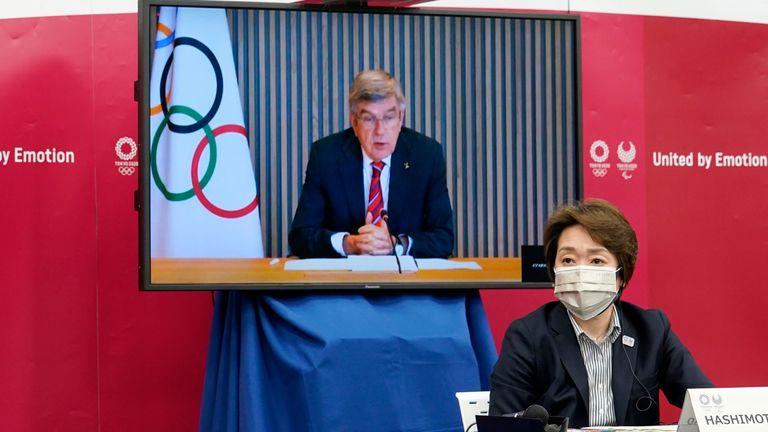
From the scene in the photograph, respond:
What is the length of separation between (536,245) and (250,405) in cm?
131

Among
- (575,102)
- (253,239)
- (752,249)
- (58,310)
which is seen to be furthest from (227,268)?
(752,249)

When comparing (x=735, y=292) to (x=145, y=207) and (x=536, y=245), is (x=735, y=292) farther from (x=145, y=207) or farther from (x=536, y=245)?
(x=145, y=207)

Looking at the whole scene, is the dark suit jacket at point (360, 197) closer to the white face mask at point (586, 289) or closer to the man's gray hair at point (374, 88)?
the man's gray hair at point (374, 88)

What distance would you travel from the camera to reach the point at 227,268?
14.3 feet

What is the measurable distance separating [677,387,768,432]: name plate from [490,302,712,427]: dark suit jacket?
0.40 m

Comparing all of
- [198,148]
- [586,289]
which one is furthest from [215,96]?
[586,289]

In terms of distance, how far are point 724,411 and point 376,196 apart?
230 centimetres

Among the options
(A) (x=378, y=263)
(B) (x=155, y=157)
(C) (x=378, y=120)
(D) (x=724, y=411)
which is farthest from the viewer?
(C) (x=378, y=120)

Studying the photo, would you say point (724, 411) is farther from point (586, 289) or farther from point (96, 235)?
point (96, 235)

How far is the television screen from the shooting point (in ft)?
14.3

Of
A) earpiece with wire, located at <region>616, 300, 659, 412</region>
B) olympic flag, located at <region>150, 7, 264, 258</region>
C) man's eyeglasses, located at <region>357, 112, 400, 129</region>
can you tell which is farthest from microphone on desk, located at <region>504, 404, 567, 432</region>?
man's eyeglasses, located at <region>357, 112, 400, 129</region>

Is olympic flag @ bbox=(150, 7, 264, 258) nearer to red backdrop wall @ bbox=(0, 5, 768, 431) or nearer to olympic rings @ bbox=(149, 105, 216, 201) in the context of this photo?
olympic rings @ bbox=(149, 105, 216, 201)

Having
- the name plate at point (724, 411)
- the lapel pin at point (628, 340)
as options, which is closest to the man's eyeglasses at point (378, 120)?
the lapel pin at point (628, 340)

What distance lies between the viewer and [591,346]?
9.67 feet
